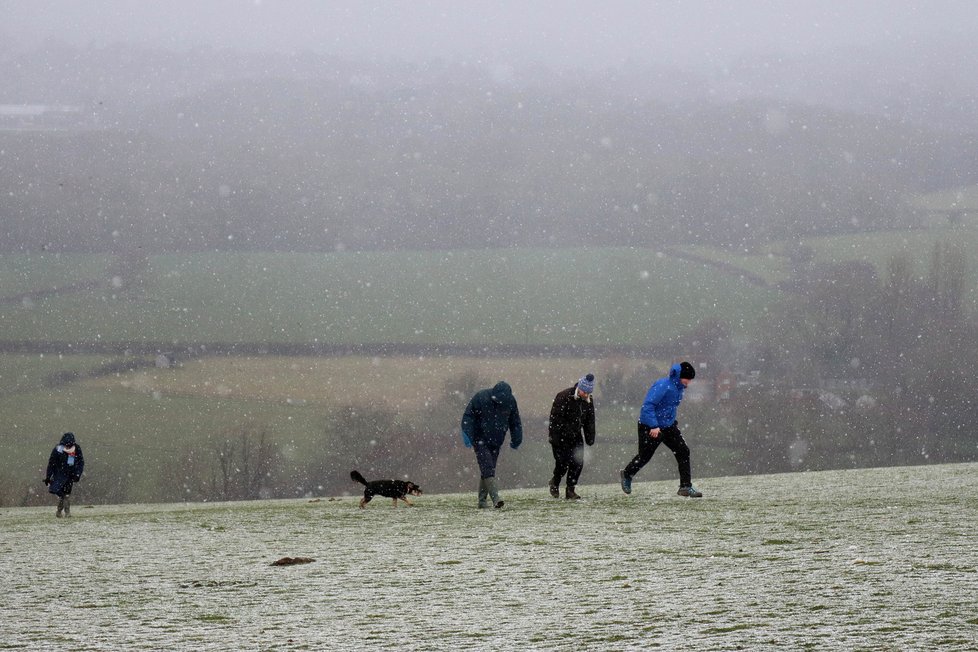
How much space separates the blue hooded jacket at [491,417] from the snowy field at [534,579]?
108cm

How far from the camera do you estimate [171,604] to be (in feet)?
31.9

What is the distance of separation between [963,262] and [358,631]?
411 feet

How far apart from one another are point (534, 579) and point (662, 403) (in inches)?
266

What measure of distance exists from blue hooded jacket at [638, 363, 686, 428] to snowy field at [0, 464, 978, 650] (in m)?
1.18

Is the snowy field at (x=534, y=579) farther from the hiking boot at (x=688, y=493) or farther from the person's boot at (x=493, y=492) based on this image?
the hiking boot at (x=688, y=493)

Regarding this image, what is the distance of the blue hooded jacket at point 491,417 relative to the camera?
1605 cm

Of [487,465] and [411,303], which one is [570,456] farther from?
[411,303]

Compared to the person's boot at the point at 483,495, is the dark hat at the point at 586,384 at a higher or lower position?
higher

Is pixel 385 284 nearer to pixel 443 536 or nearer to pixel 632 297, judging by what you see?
pixel 632 297

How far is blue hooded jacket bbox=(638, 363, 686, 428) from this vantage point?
16.1 m

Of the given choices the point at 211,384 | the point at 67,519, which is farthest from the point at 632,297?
the point at 67,519

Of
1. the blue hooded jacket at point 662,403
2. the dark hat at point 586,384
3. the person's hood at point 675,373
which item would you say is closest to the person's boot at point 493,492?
the dark hat at point 586,384

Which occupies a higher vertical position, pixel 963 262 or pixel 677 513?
pixel 963 262

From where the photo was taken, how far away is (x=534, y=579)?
9.97 m
